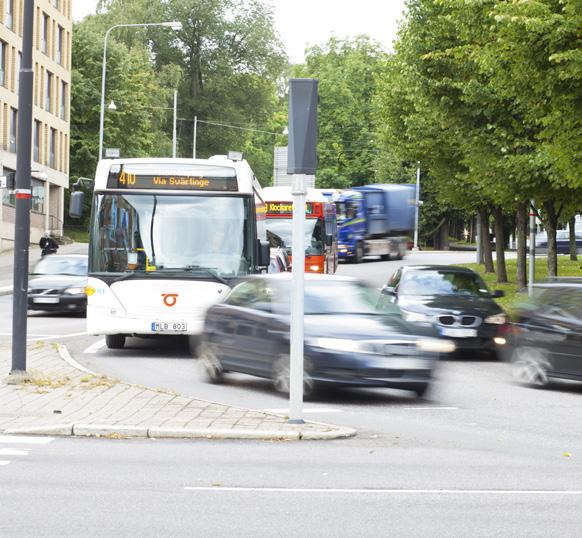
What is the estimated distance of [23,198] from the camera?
1404cm

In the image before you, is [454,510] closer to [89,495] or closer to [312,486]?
[312,486]

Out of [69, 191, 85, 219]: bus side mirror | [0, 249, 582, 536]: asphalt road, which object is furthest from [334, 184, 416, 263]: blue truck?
[0, 249, 582, 536]: asphalt road

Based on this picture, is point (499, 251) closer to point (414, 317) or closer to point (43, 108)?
point (414, 317)

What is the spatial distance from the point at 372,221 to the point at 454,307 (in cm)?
3946

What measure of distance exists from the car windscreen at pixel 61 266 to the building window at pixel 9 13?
32.5m

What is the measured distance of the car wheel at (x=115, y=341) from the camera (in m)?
19.7

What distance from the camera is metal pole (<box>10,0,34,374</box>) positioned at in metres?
13.9

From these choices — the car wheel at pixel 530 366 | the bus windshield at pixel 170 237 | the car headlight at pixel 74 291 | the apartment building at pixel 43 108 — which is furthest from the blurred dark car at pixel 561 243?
the car wheel at pixel 530 366

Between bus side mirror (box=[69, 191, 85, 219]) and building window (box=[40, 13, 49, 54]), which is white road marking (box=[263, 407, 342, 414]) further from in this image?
building window (box=[40, 13, 49, 54])

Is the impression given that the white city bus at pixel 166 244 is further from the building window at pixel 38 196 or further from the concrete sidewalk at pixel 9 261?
the building window at pixel 38 196

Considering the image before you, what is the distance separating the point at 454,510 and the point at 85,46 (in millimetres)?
73208

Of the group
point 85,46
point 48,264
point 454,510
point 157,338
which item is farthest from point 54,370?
point 85,46

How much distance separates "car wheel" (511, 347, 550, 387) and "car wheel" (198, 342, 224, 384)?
156 inches

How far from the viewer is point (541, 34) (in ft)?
62.3
